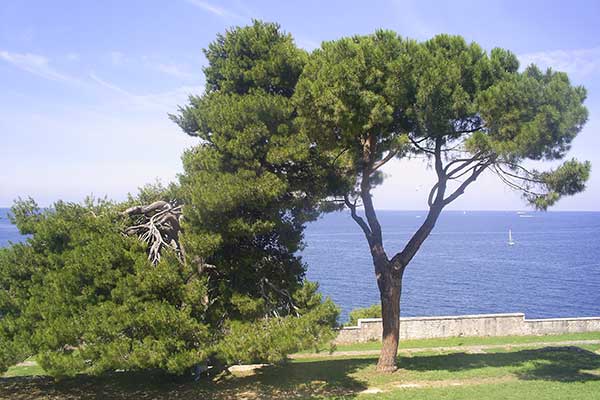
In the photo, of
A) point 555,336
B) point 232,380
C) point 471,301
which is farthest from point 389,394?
point 471,301

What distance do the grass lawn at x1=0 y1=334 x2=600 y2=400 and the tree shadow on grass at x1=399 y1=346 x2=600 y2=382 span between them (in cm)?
2

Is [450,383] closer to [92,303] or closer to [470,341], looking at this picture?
[92,303]

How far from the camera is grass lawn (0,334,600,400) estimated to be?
34.7 ft

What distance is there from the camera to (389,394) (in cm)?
1058

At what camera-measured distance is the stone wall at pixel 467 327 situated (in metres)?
19.3

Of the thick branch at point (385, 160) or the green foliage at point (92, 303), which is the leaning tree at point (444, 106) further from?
the green foliage at point (92, 303)

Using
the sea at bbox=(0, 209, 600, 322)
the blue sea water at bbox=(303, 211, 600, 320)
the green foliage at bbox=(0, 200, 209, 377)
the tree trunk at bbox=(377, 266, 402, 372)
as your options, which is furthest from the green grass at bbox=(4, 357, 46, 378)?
the blue sea water at bbox=(303, 211, 600, 320)

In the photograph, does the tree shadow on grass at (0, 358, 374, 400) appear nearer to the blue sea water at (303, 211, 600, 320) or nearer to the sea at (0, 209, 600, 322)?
the sea at (0, 209, 600, 322)

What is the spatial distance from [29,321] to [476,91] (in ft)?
33.4

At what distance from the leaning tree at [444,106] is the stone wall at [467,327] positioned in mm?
7027

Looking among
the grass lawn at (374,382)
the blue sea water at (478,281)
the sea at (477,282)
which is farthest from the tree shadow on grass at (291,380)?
the blue sea water at (478,281)

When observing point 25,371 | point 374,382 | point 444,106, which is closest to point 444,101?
point 444,106

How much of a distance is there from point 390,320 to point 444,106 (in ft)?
17.0

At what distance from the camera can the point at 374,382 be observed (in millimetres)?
11617
